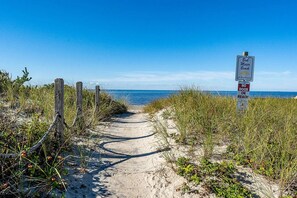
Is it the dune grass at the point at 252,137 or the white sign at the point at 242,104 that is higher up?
the white sign at the point at 242,104

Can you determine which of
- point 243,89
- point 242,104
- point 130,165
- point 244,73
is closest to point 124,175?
point 130,165

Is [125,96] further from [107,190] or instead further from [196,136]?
[107,190]

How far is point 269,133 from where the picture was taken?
13.2 ft

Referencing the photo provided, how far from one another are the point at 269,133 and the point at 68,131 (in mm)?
4152

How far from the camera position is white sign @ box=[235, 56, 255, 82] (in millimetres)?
6166

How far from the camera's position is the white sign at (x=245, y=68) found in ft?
20.2

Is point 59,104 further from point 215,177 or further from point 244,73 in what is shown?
point 244,73

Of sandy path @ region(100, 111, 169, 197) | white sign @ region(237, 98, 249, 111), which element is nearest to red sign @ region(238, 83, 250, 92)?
white sign @ region(237, 98, 249, 111)

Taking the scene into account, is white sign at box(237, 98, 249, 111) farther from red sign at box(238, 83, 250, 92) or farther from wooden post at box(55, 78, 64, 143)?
wooden post at box(55, 78, 64, 143)

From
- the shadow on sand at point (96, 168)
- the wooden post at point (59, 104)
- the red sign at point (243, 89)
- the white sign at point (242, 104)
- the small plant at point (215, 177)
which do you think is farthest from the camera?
the red sign at point (243, 89)

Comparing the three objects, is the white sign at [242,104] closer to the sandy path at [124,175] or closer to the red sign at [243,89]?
the red sign at [243,89]

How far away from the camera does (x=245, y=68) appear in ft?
20.4

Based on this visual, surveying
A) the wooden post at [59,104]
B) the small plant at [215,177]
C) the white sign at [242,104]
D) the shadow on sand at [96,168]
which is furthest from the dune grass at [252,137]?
the wooden post at [59,104]

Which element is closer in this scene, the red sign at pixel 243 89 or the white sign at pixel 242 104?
the white sign at pixel 242 104
